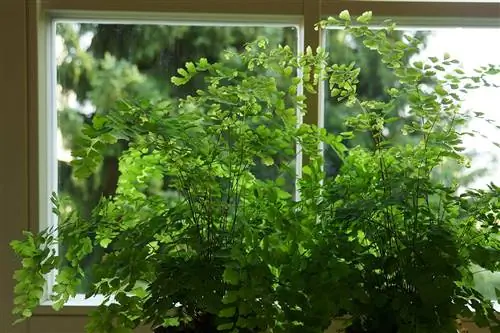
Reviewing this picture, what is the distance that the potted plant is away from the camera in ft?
3.34

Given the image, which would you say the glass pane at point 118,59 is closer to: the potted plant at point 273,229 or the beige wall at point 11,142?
the beige wall at point 11,142

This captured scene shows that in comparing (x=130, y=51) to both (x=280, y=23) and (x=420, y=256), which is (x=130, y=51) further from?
(x=420, y=256)

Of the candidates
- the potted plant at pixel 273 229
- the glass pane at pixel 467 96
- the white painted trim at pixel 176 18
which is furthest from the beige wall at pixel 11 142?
the glass pane at pixel 467 96

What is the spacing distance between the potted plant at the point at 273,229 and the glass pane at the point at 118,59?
0.46m

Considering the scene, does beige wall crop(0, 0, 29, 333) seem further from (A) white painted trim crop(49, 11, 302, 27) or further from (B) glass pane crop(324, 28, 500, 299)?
(B) glass pane crop(324, 28, 500, 299)

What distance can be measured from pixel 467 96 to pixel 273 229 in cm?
79

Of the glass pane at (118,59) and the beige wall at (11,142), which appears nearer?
the beige wall at (11,142)

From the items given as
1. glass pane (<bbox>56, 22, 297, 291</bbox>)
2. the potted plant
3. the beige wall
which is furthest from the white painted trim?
the potted plant

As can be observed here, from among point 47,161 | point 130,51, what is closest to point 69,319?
point 47,161

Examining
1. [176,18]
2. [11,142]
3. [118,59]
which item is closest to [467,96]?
[176,18]

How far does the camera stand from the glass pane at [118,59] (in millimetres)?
1610

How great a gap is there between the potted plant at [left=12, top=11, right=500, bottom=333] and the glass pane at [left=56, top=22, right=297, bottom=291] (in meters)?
0.46

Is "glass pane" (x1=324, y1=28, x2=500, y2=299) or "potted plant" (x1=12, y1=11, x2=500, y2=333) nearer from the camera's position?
"potted plant" (x1=12, y1=11, x2=500, y2=333)

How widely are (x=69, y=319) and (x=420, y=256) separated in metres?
0.90
